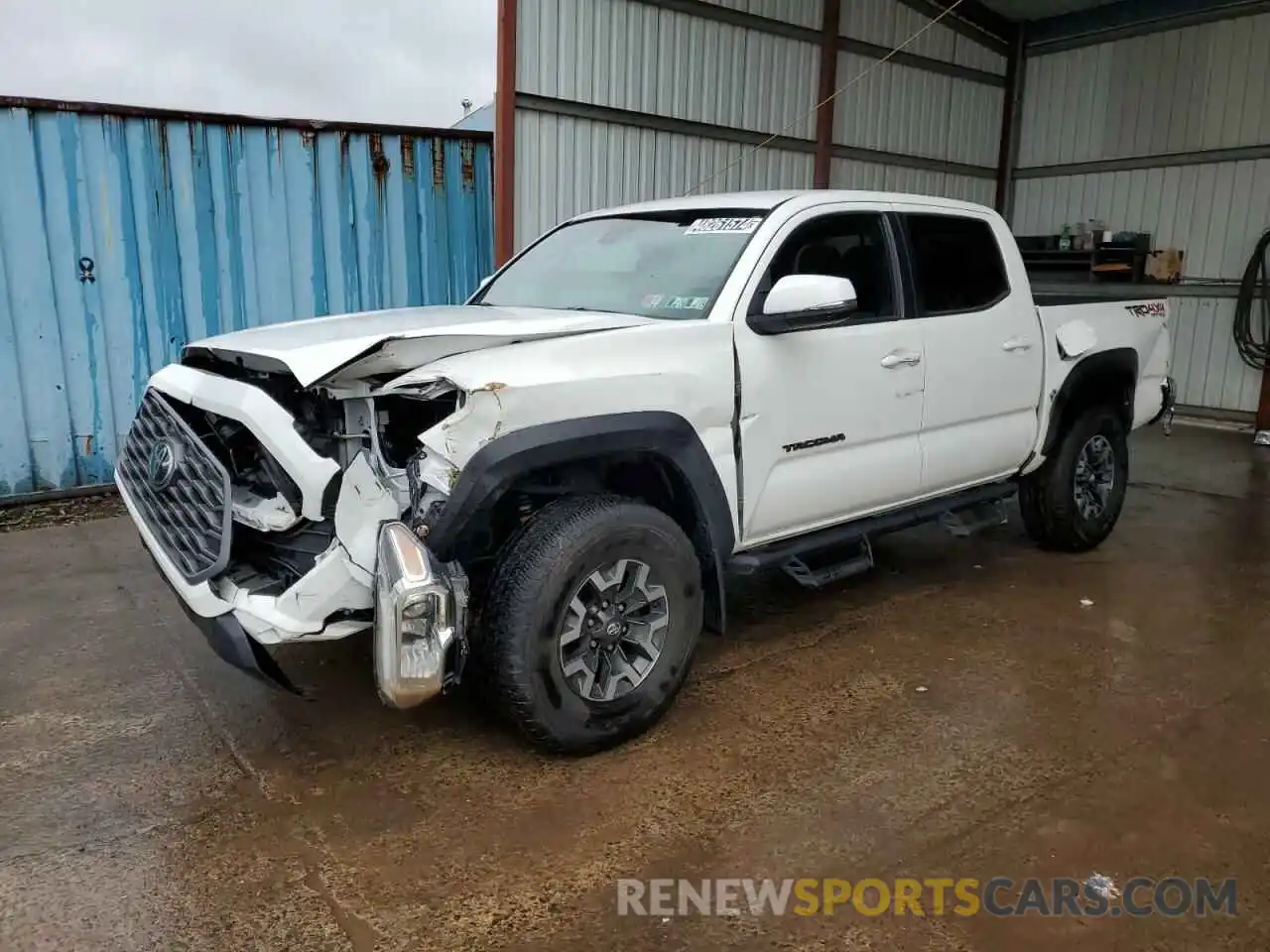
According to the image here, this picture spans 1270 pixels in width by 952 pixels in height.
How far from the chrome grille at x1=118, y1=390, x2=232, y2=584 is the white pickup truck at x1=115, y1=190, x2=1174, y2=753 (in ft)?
0.04

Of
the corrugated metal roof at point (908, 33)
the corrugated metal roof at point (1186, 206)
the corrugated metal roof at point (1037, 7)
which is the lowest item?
the corrugated metal roof at point (1186, 206)

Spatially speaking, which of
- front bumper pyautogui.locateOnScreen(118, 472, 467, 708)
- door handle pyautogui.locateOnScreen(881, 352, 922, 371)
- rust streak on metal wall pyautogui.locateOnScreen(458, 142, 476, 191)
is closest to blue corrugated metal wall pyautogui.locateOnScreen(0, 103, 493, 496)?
rust streak on metal wall pyautogui.locateOnScreen(458, 142, 476, 191)

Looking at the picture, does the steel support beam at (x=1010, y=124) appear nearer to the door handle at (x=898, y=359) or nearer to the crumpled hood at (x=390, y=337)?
the door handle at (x=898, y=359)

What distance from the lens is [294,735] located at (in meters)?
3.47

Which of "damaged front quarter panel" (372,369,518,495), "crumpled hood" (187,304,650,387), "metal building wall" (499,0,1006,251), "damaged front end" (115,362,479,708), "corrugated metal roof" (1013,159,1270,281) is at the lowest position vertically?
"damaged front end" (115,362,479,708)

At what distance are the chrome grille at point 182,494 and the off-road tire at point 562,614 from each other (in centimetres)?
84

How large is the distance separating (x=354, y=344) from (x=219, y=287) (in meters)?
4.75

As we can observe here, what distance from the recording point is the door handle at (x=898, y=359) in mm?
4078

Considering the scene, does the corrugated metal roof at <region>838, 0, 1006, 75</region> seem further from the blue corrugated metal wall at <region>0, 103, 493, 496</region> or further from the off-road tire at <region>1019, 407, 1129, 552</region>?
the off-road tire at <region>1019, 407, 1129, 552</region>

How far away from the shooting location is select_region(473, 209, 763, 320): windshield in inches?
147

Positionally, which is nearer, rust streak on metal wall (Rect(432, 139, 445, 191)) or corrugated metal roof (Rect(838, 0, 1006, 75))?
rust streak on metal wall (Rect(432, 139, 445, 191))

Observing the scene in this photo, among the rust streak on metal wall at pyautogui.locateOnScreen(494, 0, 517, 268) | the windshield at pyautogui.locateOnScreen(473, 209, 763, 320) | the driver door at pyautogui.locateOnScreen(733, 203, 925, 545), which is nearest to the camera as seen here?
the driver door at pyautogui.locateOnScreen(733, 203, 925, 545)

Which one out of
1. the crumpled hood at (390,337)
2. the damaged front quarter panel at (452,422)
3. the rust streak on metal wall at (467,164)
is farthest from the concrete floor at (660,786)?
the rust streak on metal wall at (467,164)

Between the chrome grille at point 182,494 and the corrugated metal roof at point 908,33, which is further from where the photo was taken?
the corrugated metal roof at point 908,33
